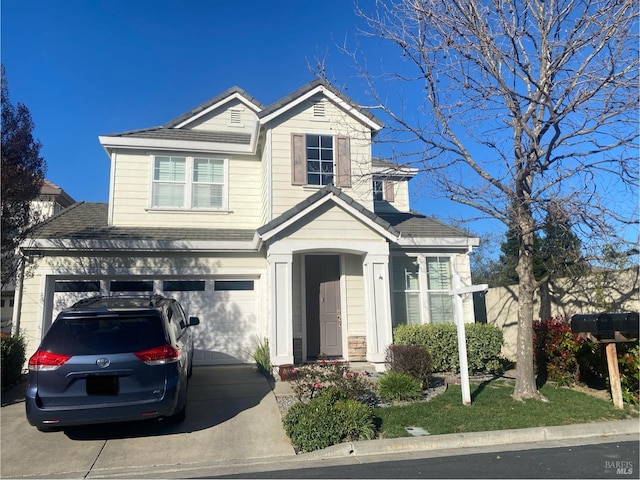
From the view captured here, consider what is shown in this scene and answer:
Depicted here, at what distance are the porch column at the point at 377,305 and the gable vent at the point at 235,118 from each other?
706cm

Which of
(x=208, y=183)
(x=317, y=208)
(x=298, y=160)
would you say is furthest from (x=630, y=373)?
(x=208, y=183)

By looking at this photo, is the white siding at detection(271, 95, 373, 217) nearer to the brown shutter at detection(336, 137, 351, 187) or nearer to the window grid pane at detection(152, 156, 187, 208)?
the brown shutter at detection(336, 137, 351, 187)

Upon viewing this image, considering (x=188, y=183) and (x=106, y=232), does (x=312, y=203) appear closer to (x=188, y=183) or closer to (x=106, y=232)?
(x=188, y=183)

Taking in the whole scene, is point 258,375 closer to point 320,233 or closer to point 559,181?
point 320,233

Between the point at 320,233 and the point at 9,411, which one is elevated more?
the point at 320,233

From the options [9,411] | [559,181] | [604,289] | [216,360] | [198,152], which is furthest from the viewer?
[198,152]

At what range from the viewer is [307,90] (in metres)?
11.5

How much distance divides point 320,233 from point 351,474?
599cm

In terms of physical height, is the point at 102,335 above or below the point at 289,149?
below

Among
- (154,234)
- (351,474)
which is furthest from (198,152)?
(351,474)

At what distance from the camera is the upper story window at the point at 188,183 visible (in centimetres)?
1226

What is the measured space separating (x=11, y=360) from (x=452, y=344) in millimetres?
8741

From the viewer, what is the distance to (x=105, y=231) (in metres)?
11.2

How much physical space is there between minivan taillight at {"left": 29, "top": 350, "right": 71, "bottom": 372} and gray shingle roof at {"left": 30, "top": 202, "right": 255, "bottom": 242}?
18.9 feet
